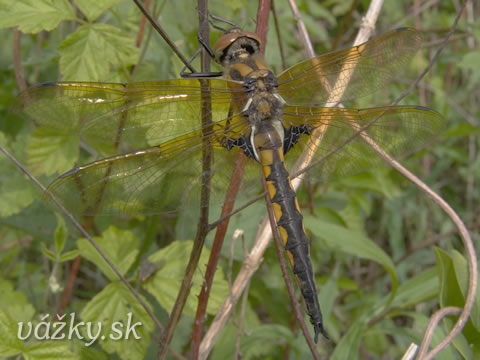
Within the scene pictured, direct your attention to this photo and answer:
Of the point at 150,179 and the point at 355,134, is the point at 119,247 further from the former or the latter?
the point at 355,134

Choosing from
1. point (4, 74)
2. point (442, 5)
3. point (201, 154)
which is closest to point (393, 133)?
point (201, 154)

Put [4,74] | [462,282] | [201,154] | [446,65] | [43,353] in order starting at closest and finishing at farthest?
[43,353] → [201,154] → [462,282] → [4,74] → [446,65]

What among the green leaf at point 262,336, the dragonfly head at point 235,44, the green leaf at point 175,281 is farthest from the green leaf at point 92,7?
the green leaf at point 262,336

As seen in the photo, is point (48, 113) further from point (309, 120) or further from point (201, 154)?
point (309, 120)

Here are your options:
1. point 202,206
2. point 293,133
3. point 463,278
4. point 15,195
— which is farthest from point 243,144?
point 15,195

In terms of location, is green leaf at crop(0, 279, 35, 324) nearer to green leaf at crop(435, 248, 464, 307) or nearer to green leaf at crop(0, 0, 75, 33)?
green leaf at crop(0, 0, 75, 33)

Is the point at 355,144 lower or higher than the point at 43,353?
higher

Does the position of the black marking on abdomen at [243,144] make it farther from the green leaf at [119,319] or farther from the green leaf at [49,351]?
the green leaf at [49,351]
